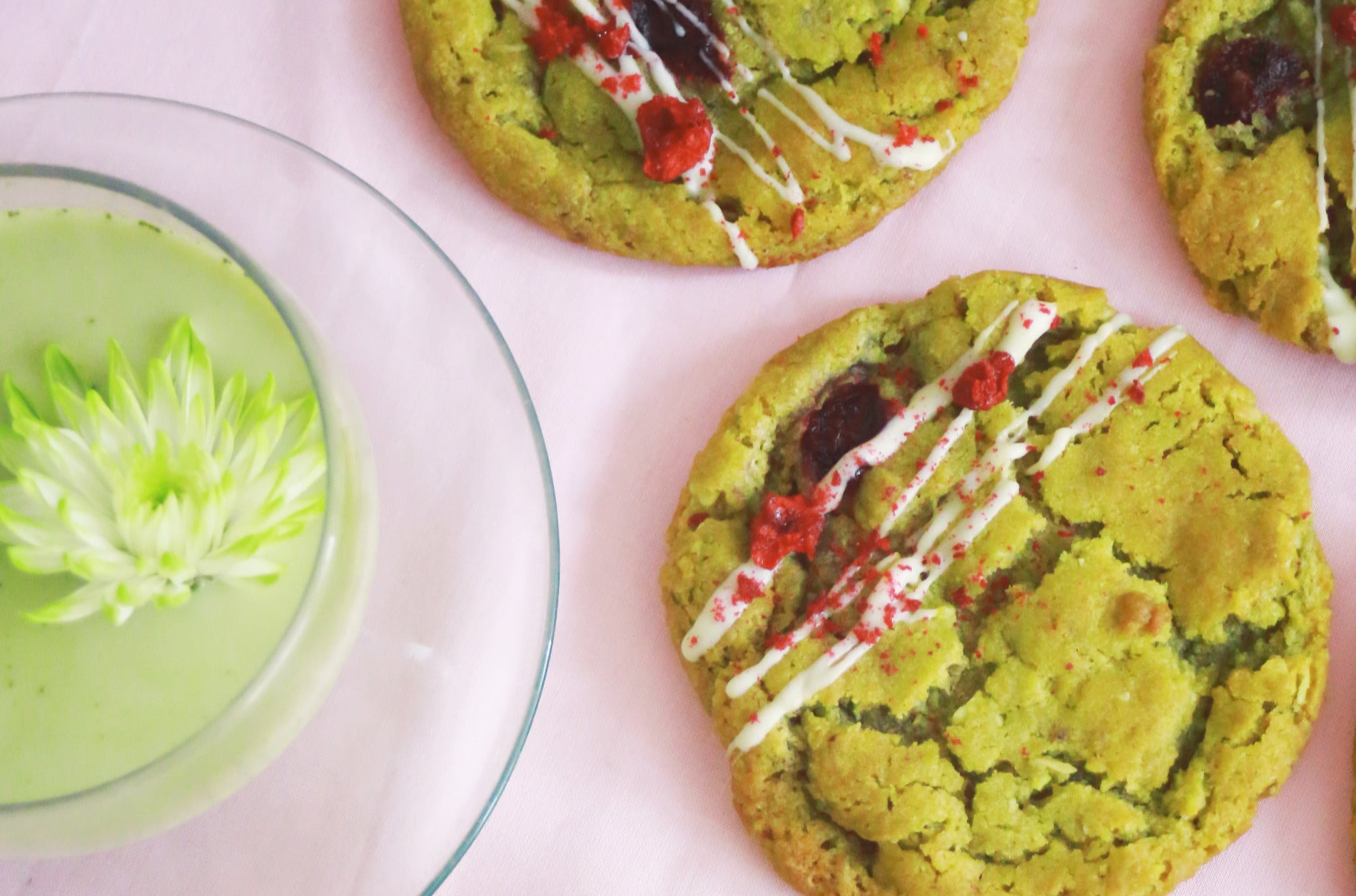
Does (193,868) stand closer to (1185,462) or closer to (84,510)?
(84,510)

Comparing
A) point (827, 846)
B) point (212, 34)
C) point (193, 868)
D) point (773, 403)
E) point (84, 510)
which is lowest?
point (827, 846)

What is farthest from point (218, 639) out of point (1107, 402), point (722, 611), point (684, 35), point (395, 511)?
point (1107, 402)

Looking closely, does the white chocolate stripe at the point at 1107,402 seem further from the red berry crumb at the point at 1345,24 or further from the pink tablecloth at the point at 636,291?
the red berry crumb at the point at 1345,24

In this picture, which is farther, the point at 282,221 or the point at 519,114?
the point at 519,114

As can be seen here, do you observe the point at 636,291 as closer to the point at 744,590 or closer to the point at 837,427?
the point at 837,427

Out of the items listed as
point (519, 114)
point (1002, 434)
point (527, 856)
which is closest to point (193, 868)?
point (527, 856)

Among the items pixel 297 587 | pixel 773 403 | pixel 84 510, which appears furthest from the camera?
pixel 773 403

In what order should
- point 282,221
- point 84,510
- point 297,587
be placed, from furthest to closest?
1. point 282,221
2. point 297,587
3. point 84,510

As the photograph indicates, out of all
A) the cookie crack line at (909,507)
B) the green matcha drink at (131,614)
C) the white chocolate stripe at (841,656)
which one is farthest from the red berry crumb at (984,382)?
the green matcha drink at (131,614)
